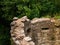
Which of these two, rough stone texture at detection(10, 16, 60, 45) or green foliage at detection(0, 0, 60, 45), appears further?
green foliage at detection(0, 0, 60, 45)

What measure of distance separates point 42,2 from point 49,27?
516cm

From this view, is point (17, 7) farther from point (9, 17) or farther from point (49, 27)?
point (49, 27)

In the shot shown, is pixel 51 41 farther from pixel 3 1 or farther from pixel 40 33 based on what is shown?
pixel 3 1

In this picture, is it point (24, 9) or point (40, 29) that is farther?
point (24, 9)

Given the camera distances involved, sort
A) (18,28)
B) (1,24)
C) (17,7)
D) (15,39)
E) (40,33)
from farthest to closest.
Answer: (1,24), (17,7), (40,33), (18,28), (15,39)

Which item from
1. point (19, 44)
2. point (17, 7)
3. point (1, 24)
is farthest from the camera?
point (1, 24)

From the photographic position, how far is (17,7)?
18750 millimetres

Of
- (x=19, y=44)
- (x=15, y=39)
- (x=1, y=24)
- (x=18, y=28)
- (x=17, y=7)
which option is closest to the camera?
(x=19, y=44)

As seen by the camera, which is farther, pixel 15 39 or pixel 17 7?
pixel 17 7

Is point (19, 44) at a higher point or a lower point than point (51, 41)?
higher

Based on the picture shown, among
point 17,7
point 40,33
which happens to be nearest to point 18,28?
point 40,33

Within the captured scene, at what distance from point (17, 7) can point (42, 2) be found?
1511 mm

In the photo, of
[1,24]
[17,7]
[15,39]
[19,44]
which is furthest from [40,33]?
[1,24]

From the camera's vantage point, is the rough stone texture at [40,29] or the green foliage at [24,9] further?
the green foliage at [24,9]
